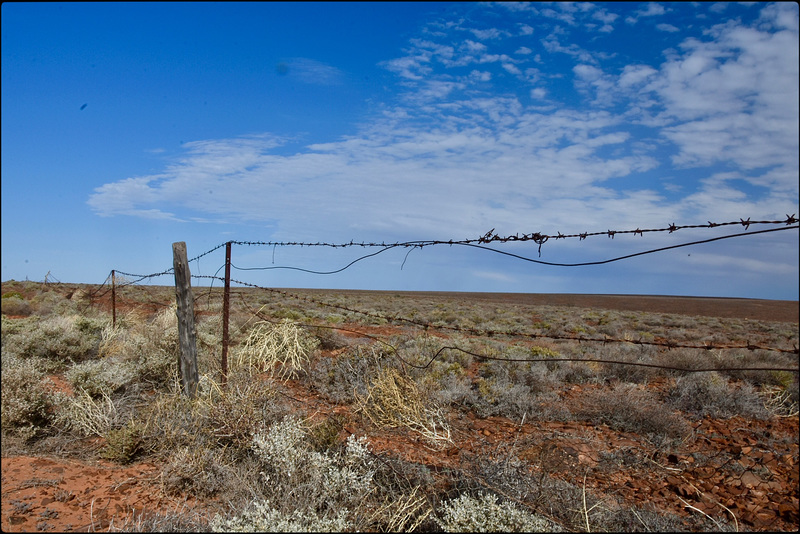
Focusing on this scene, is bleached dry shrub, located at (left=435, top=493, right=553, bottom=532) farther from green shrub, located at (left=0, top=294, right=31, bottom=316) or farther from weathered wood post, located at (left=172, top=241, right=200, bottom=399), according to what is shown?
green shrub, located at (left=0, top=294, right=31, bottom=316)

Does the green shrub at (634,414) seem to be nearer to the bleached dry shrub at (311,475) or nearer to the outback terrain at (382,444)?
the outback terrain at (382,444)

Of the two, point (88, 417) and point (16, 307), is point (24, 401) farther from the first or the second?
point (16, 307)

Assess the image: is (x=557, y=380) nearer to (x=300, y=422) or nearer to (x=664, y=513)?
(x=664, y=513)

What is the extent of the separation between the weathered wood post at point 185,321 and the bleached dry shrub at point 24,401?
168 centimetres

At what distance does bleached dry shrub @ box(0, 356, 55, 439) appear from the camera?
216 inches

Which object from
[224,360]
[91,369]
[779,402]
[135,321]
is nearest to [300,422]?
[224,360]

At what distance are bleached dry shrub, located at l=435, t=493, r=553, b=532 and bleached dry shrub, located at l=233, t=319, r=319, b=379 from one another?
5675mm

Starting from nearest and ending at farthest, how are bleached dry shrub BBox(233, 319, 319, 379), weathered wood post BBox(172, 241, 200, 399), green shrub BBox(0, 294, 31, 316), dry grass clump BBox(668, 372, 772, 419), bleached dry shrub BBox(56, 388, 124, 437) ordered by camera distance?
bleached dry shrub BBox(56, 388, 124, 437) → weathered wood post BBox(172, 241, 200, 399) → dry grass clump BBox(668, 372, 772, 419) → bleached dry shrub BBox(233, 319, 319, 379) → green shrub BBox(0, 294, 31, 316)

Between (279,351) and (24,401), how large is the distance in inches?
171

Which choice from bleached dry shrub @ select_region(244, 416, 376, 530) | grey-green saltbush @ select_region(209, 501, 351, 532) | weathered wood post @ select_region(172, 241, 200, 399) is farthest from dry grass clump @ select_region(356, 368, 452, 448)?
grey-green saltbush @ select_region(209, 501, 351, 532)

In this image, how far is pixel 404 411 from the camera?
6.48m

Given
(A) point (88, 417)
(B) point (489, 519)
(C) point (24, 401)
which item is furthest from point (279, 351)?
(B) point (489, 519)

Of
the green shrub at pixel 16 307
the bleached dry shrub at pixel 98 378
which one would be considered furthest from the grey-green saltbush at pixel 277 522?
the green shrub at pixel 16 307

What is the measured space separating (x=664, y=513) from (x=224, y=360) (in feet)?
17.1
